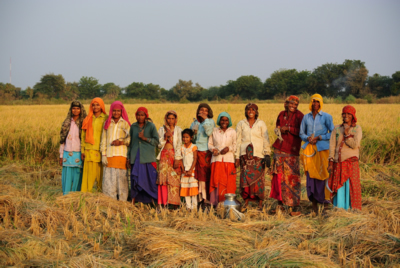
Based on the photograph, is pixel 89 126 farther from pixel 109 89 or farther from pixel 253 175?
pixel 109 89

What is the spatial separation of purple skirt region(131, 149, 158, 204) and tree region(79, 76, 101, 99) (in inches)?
1397

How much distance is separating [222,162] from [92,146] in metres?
1.89

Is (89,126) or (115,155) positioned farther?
(89,126)

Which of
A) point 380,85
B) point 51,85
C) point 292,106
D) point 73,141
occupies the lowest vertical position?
point 73,141

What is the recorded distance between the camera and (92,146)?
4.99m

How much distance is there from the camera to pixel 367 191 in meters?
5.38

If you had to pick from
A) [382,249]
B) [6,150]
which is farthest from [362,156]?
[6,150]

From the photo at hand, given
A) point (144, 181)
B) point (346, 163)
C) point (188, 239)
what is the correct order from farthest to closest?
point (144, 181) → point (346, 163) → point (188, 239)

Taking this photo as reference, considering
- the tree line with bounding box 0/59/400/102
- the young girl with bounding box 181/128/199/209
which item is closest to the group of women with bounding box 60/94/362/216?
the young girl with bounding box 181/128/199/209

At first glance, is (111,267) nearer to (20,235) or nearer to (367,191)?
(20,235)

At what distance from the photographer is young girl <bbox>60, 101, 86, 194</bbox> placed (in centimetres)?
513

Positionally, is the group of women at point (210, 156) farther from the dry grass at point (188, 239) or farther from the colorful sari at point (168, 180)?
the dry grass at point (188, 239)

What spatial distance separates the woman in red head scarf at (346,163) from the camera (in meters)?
4.21

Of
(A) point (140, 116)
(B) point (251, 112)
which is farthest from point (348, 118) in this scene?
(A) point (140, 116)
